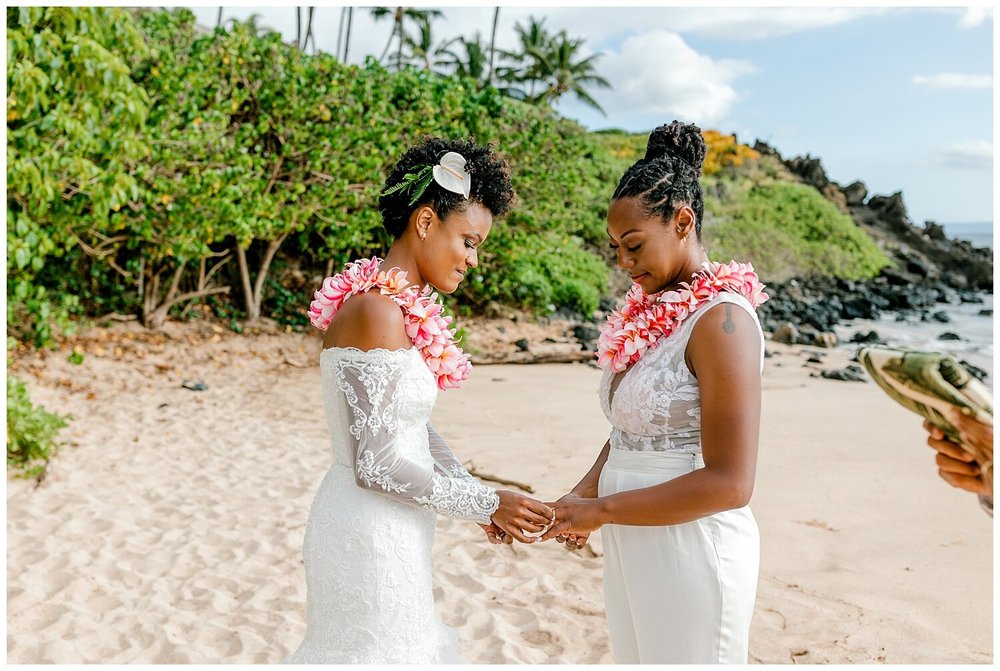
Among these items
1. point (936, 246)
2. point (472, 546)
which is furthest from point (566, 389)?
point (936, 246)

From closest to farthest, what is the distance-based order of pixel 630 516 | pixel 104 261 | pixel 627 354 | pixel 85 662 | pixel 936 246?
pixel 630 516
pixel 627 354
pixel 85 662
pixel 104 261
pixel 936 246

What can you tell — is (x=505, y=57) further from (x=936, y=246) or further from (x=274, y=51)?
(x=274, y=51)

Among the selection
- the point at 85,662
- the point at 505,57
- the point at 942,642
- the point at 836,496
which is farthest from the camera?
the point at 505,57

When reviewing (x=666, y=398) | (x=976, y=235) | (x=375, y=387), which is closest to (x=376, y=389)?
(x=375, y=387)

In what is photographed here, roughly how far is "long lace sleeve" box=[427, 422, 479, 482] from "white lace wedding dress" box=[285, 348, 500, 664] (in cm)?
19

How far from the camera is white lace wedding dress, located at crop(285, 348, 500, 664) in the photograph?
2490 mm

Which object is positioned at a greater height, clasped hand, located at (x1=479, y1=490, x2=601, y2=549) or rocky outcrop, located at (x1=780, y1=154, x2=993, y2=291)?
rocky outcrop, located at (x1=780, y1=154, x2=993, y2=291)

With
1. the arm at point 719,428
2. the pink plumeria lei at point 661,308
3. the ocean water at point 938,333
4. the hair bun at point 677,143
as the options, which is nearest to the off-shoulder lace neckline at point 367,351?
the pink plumeria lei at point 661,308

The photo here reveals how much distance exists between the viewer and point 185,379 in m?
10.6

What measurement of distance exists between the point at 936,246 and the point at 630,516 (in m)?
39.4

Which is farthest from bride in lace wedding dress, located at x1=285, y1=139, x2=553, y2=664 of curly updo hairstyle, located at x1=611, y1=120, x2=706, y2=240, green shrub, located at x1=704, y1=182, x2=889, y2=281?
green shrub, located at x1=704, y1=182, x2=889, y2=281

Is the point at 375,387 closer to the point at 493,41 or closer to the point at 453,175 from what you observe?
the point at 453,175

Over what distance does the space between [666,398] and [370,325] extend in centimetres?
88

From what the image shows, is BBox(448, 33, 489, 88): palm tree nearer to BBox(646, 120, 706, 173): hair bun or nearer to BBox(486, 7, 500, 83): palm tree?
BBox(486, 7, 500, 83): palm tree
